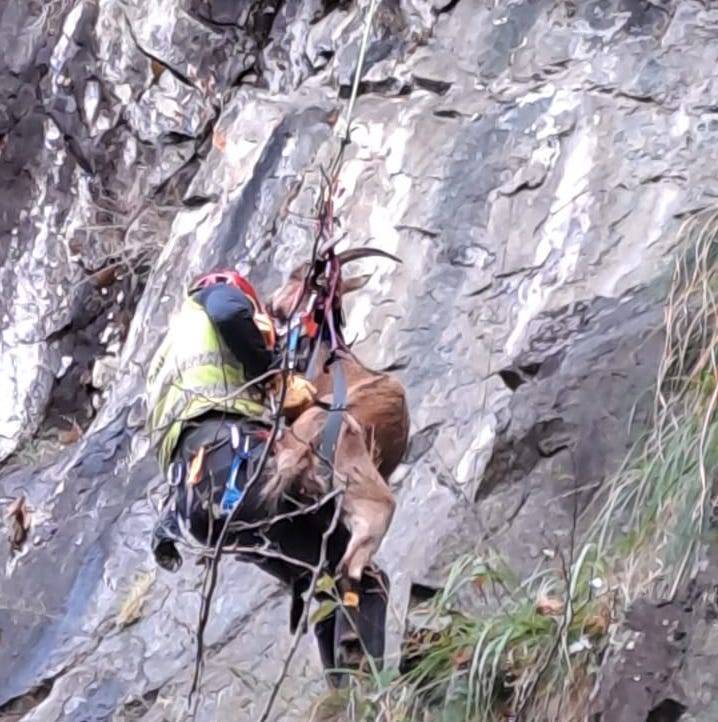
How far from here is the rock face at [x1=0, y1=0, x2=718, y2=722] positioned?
594 centimetres

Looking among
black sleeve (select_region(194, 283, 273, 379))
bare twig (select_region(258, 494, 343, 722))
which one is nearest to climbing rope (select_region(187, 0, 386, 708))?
bare twig (select_region(258, 494, 343, 722))

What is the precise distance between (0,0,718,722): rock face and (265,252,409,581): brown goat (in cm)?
70

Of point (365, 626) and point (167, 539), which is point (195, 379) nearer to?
point (167, 539)

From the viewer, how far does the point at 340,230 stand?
727 centimetres

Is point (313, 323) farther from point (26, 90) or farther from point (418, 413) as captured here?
point (26, 90)

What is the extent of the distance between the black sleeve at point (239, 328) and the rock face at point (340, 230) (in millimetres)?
824

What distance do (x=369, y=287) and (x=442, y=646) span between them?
2.51m

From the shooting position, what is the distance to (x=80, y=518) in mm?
7637

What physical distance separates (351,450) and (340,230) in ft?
8.99

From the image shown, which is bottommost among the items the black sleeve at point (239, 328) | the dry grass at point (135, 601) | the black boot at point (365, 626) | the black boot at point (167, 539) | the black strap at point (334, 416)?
the dry grass at point (135, 601)

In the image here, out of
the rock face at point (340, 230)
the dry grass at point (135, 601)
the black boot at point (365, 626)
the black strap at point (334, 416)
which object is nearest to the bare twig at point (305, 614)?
the black strap at point (334, 416)

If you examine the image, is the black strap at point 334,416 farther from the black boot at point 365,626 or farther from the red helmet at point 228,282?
the black boot at point 365,626

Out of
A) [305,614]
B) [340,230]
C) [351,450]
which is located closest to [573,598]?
A: [351,450]

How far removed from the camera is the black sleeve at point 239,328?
15.1 ft
